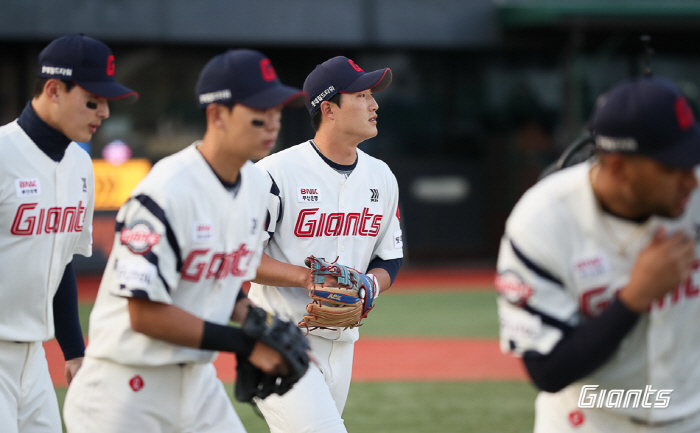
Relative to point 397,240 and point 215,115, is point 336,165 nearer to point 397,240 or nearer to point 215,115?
point 397,240

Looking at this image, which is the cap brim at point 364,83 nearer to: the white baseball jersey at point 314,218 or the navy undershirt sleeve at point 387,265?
the white baseball jersey at point 314,218

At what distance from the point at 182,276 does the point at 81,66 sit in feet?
4.17

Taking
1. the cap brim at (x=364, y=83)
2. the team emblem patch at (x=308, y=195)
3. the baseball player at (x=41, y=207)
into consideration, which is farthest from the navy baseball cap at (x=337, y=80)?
the baseball player at (x=41, y=207)

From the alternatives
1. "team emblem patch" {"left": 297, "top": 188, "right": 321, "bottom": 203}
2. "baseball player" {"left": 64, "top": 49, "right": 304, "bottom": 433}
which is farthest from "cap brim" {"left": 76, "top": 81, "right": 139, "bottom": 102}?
"team emblem patch" {"left": 297, "top": 188, "right": 321, "bottom": 203}

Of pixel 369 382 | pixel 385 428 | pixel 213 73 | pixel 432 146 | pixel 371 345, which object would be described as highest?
pixel 213 73

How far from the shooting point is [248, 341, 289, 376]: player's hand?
9.71ft

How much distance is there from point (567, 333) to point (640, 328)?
0.25 metres

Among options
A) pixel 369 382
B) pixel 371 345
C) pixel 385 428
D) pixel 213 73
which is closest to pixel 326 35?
pixel 371 345

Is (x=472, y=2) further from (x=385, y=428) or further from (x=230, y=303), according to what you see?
(x=230, y=303)

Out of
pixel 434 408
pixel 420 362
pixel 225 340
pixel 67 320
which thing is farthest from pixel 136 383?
pixel 420 362

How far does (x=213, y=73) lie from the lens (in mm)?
3076

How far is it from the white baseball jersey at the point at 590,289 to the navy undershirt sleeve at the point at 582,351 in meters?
0.04

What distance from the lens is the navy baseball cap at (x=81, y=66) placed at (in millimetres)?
3715

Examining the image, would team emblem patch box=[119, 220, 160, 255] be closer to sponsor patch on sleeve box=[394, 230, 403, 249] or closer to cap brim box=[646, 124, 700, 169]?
cap brim box=[646, 124, 700, 169]
